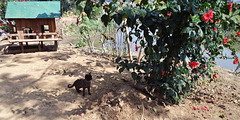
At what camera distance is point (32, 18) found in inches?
268

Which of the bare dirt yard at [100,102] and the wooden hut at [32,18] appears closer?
the bare dirt yard at [100,102]

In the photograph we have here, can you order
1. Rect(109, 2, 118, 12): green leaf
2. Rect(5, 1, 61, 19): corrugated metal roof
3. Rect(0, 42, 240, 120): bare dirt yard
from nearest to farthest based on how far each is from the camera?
Rect(109, 2, 118, 12): green leaf, Rect(0, 42, 240, 120): bare dirt yard, Rect(5, 1, 61, 19): corrugated metal roof

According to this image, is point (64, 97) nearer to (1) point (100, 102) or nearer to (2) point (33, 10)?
(1) point (100, 102)

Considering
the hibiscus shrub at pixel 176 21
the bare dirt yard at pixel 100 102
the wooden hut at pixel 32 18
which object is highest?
the wooden hut at pixel 32 18

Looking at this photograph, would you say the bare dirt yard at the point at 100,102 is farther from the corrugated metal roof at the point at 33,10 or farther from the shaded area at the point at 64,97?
the corrugated metal roof at the point at 33,10

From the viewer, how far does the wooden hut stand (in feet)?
22.3

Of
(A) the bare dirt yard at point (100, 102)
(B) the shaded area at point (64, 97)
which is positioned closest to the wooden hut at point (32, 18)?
(B) the shaded area at point (64, 97)

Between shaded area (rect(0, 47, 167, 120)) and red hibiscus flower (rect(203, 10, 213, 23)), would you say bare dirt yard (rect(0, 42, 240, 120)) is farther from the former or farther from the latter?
red hibiscus flower (rect(203, 10, 213, 23))

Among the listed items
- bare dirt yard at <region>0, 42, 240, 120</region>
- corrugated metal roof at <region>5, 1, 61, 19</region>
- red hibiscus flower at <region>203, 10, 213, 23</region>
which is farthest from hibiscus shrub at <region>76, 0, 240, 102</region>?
corrugated metal roof at <region>5, 1, 61, 19</region>

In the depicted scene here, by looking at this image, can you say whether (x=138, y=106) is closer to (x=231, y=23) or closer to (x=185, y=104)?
(x=185, y=104)

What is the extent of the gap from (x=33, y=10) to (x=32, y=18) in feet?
1.56

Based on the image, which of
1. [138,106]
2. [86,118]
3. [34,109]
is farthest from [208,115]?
[34,109]

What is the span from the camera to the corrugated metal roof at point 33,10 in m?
6.77

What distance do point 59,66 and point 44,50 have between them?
3229 millimetres
